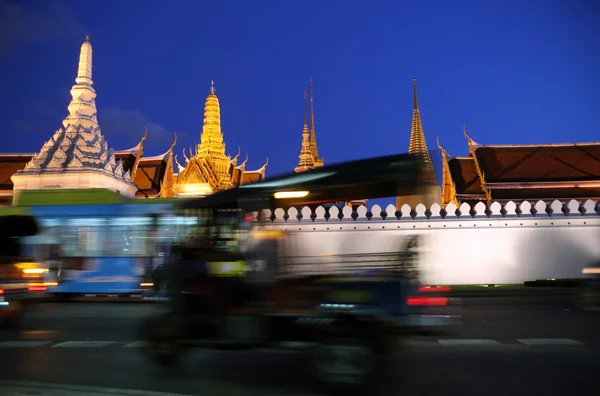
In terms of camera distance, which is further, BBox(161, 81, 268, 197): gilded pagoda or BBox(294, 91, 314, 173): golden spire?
BBox(294, 91, 314, 173): golden spire

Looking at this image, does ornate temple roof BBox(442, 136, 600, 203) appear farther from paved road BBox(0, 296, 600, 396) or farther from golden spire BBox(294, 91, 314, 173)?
paved road BBox(0, 296, 600, 396)

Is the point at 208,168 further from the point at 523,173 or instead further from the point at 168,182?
the point at 523,173

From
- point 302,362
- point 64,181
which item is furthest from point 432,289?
point 64,181

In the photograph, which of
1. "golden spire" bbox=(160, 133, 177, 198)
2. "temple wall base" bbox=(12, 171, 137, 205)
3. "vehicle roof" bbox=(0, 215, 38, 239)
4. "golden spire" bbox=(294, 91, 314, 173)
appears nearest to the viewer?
"vehicle roof" bbox=(0, 215, 38, 239)

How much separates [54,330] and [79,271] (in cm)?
625

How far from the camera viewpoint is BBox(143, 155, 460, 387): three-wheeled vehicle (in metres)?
5.47

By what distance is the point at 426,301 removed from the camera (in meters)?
5.48

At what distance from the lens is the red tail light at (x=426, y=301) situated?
17.8 ft

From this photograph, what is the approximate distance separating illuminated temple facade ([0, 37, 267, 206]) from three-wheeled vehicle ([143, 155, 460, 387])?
23.2 metres

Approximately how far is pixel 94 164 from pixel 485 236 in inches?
772

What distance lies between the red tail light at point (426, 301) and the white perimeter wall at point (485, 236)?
46.2ft

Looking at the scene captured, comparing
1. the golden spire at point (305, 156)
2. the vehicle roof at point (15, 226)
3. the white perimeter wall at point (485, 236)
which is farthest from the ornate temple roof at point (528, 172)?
the vehicle roof at point (15, 226)

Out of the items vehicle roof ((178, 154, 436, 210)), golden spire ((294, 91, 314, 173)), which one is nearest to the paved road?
vehicle roof ((178, 154, 436, 210))

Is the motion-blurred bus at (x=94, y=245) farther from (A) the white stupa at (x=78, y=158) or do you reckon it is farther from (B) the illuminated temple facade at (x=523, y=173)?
(B) the illuminated temple facade at (x=523, y=173)
